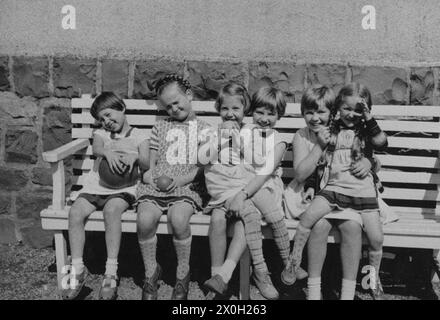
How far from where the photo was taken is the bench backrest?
11.8ft

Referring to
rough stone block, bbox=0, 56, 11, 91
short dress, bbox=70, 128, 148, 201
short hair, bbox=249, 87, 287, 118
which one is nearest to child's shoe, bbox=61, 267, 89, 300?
short dress, bbox=70, 128, 148, 201

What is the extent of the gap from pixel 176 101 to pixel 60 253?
3.96 feet

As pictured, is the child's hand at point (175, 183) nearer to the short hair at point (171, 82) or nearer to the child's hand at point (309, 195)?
the short hair at point (171, 82)

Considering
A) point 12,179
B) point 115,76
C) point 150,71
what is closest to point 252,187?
point 150,71

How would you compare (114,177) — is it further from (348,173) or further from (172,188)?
(348,173)

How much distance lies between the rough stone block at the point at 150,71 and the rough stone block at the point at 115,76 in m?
0.08

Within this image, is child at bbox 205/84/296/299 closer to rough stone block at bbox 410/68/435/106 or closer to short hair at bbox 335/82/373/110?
short hair at bbox 335/82/373/110

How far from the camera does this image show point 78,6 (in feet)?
12.9

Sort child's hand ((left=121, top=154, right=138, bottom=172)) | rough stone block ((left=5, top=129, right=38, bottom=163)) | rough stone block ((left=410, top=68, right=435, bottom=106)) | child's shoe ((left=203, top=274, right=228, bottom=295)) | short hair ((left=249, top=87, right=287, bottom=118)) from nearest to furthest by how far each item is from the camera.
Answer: child's shoe ((left=203, top=274, right=228, bottom=295))
short hair ((left=249, top=87, right=287, bottom=118))
child's hand ((left=121, top=154, right=138, bottom=172))
rough stone block ((left=410, top=68, right=435, bottom=106))
rough stone block ((left=5, top=129, right=38, bottom=163))

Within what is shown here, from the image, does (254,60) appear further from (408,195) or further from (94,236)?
(94,236)

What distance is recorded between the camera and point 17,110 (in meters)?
4.07

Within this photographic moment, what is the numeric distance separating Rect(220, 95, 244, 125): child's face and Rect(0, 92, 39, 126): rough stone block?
1.50 metres
